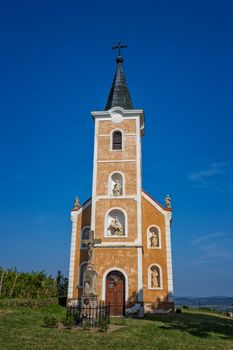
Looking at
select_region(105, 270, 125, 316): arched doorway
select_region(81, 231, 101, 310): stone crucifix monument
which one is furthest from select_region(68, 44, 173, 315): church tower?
select_region(81, 231, 101, 310): stone crucifix monument

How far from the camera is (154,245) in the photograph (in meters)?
23.2

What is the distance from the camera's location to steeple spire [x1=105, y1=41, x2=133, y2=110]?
2664 centimetres

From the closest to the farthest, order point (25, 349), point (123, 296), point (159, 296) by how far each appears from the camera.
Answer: point (25, 349) < point (123, 296) < point (159, 296)

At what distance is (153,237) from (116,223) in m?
3.14

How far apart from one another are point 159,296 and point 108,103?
16.0 metres

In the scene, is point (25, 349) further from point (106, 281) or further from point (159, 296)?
point (159, 296)

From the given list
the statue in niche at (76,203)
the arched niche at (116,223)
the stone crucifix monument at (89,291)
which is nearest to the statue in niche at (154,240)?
the arched niche at (116,223)

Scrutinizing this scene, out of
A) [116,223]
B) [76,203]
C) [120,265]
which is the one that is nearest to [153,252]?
[120,265]

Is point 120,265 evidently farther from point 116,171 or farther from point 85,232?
point 116,171

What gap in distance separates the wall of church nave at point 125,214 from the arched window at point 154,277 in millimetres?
3145

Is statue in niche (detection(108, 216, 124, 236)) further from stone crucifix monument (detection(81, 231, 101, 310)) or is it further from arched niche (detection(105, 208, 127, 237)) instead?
stone crucifix monument (detection(81, 231, 101, 310))

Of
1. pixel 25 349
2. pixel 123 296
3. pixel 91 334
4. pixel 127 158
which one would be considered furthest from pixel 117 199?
pixel 25 349

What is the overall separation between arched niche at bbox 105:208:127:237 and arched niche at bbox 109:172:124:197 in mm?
1313

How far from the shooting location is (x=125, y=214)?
22281 millimetres
